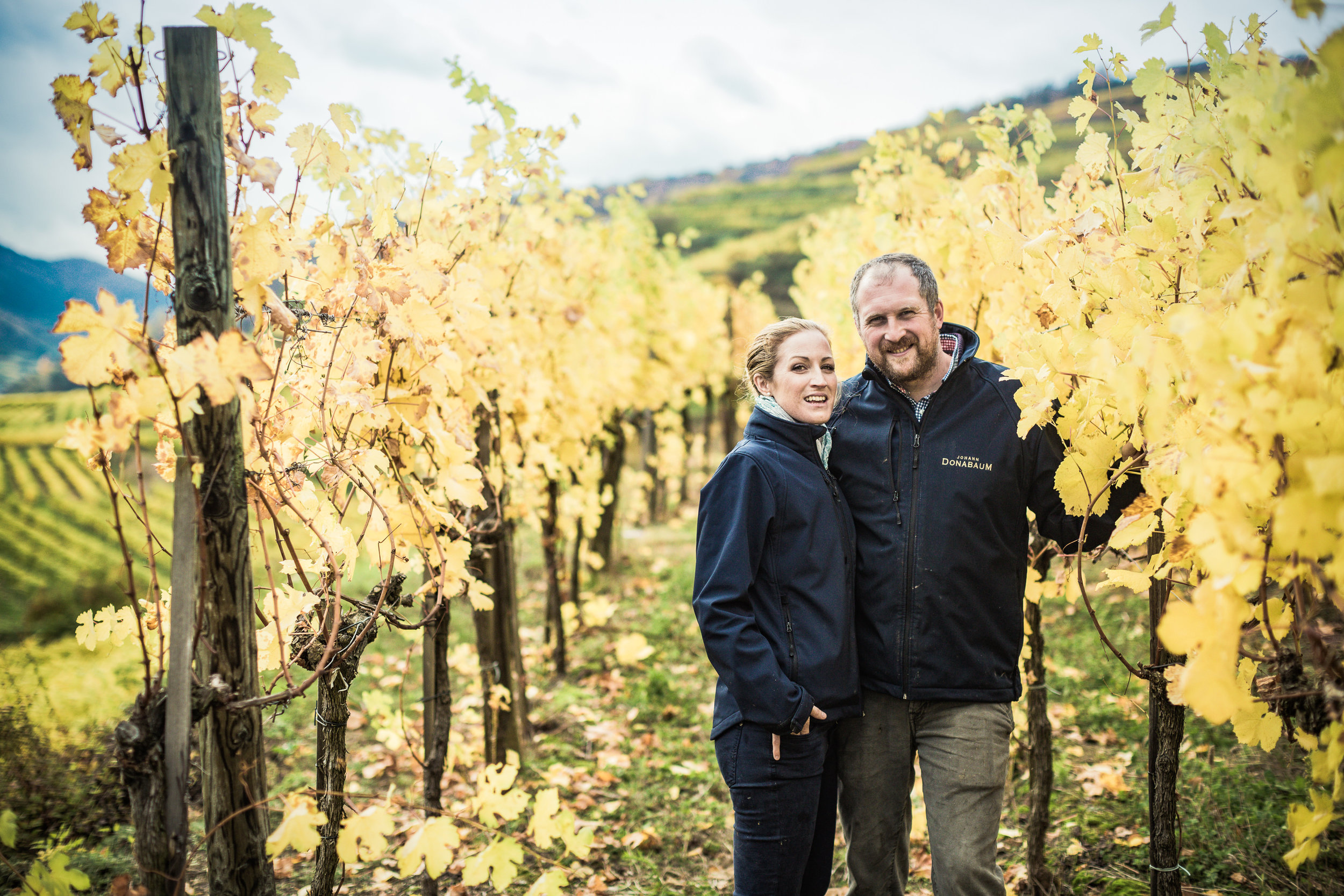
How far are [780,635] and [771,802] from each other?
443mm

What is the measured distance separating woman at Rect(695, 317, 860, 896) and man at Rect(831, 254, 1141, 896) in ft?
0.35

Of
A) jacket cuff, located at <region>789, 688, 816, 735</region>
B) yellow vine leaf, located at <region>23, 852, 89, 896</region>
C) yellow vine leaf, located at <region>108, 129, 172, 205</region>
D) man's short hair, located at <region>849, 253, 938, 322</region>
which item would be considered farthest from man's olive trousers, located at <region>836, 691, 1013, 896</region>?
yellow vine leaf, located at <region>108, 129, 172, 205</region>

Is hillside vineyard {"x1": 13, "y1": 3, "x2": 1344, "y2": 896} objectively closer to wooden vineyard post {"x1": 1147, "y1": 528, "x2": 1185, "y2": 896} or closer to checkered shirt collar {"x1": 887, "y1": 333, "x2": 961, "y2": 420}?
wooden vineyard post {"x1": 1147, "y1": 528, "x2": 1185, "y2": 896}

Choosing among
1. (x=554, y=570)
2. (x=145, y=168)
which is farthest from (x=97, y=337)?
(x=554, y=570)

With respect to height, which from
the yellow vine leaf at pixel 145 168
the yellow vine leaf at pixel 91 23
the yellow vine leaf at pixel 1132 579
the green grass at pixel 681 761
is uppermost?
the yellow vine leaf at pixel 91 23

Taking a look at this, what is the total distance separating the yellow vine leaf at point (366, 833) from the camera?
4.07ft

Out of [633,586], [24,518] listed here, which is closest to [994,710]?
[633,586]

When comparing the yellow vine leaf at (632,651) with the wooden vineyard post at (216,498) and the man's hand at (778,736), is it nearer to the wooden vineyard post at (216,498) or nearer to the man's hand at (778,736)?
the man's hand at (778,736)

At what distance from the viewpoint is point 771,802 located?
6.19 feet

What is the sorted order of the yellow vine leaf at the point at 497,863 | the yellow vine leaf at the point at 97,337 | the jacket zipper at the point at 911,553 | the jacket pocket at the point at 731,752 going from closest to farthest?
the yellow vine leaf at the point at 97,337 < the yellow vine leaf at the point at 497,863 < the jacket pocket at the point at 731,752 < the jacket zipper at the point at 911,553

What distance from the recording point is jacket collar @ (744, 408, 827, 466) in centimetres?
213

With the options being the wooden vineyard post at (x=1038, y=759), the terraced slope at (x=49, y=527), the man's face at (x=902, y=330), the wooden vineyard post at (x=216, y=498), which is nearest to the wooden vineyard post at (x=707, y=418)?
the terraced slope at (x=49, y=527)

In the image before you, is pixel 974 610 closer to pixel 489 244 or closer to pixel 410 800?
pixel 489 244

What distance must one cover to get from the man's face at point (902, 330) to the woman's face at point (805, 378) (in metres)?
0.16
